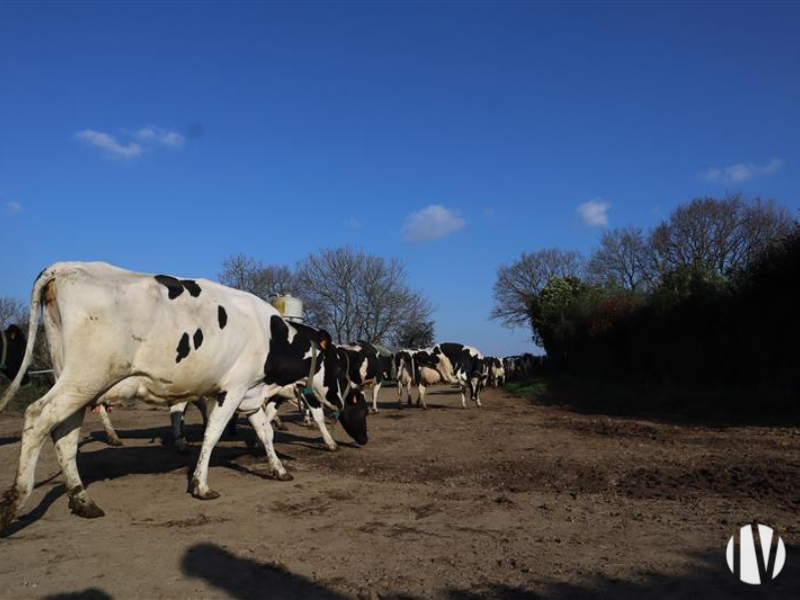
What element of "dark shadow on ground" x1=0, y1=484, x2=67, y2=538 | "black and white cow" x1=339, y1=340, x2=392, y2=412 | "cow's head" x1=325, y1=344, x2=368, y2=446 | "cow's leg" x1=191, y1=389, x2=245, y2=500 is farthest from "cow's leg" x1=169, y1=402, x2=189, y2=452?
"black and white cow" x1=339, y1=340, x2=392, y2=412

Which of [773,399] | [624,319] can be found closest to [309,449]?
[773,399]

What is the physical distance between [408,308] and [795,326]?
42898 millimetres

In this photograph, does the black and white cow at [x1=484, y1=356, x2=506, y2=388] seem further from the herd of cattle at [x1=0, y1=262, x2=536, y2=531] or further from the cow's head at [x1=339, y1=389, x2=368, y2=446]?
the herd of cattle at [x1=0, y1=262, x2=536, y2=531]

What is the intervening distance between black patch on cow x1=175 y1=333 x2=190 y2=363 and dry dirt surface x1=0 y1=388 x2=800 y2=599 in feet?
5.62

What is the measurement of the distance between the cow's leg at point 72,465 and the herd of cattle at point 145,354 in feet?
0.04

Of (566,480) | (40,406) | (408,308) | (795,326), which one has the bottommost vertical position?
(566,480)

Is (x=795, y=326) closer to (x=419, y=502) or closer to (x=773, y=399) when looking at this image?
(x=773, y=399)

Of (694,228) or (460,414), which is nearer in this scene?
(460,414)

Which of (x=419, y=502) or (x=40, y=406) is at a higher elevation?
(x=40, y=406)

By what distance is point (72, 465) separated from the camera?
680 cm

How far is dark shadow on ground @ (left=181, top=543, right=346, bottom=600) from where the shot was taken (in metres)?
4.33

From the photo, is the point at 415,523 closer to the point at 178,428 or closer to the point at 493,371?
the point at 178,428

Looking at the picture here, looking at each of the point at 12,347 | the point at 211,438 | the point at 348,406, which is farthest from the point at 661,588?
the point at 12,347

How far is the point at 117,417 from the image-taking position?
18.6m
